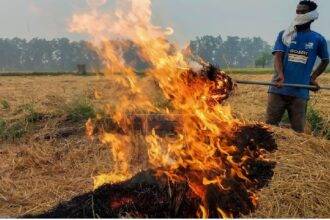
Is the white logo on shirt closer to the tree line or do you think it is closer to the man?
the man

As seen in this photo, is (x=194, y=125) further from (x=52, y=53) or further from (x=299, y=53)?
(x=52, y=53)

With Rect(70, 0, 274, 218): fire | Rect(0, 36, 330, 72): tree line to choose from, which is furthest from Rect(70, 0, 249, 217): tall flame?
Rect(0, 36, 330, 72): tree line

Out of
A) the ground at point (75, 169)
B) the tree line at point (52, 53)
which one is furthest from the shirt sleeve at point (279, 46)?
the tree line at point (52, 53)

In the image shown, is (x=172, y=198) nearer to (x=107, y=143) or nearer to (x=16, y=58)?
(x=107, y=143)

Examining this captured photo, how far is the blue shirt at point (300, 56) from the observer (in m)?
6.99

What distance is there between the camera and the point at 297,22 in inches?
275

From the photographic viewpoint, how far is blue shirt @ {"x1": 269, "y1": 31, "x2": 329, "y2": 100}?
6.99 m

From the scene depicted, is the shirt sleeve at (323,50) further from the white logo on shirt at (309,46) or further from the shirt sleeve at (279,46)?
the shirt sleeve at (279,46)

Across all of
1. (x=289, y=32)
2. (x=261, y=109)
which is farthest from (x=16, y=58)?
(x=289, y=32)

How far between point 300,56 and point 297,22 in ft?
1.44

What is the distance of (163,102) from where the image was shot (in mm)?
10070

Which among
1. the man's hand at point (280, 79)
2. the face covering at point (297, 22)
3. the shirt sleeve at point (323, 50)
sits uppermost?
the face covering at point (297, 22)

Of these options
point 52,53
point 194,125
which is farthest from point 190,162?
point 52,53

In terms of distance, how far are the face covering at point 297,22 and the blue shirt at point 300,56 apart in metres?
0.05
